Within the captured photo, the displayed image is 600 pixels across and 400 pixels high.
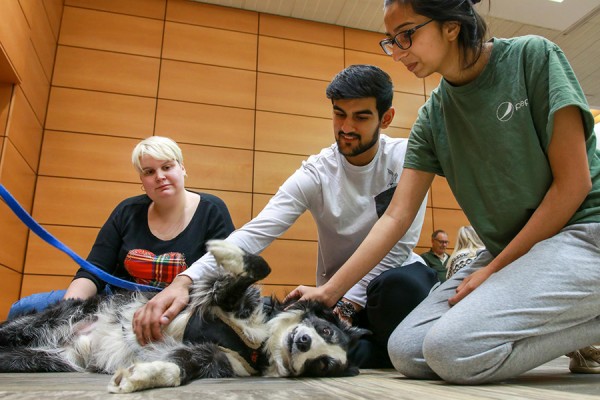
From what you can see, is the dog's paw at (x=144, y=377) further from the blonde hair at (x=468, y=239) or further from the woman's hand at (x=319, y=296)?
the blonde hair at (x=468, y=239)

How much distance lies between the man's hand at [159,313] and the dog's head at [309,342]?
33cm

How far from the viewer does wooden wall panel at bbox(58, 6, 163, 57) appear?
4.90 meters

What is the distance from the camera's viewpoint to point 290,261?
4945 millimetres

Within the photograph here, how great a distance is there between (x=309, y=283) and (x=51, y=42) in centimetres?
370

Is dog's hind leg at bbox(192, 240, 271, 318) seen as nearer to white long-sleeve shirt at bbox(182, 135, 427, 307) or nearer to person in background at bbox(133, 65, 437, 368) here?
person in background at bbox(133, 65, 437, 368)

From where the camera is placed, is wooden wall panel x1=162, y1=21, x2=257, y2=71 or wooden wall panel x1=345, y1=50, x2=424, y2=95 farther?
wooden wall panel x1=345, y1=50, x2=424, y2=95

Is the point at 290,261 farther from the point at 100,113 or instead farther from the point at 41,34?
the point at 41,34

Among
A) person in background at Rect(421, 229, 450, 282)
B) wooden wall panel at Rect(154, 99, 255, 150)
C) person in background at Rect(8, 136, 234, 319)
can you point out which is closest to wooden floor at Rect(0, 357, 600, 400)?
person in background at Rect(8, 136, 234, 319)

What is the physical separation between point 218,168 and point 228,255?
143 inches

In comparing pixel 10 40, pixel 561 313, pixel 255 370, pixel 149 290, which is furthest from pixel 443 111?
pixel 10 40

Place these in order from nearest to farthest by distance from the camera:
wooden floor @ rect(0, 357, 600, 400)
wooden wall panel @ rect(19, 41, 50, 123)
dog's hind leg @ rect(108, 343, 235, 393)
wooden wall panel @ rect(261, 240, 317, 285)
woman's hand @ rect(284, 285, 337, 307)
→ wooden floor @ rect(0, 357, 600, 400), dog's hind leg @ rect(108, 343, 235, 393), woman's hand @ rect(284, 285, 337, 307), wooden wall panel @ rect(19, 41, 50, 123), wooden wall panel @ rect(261, 240, 317, 285)

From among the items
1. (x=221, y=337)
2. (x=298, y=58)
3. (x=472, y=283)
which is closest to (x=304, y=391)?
(x=221, y=337)

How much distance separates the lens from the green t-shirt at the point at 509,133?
4.40 feet

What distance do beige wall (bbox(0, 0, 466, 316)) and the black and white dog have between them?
9.76ft
